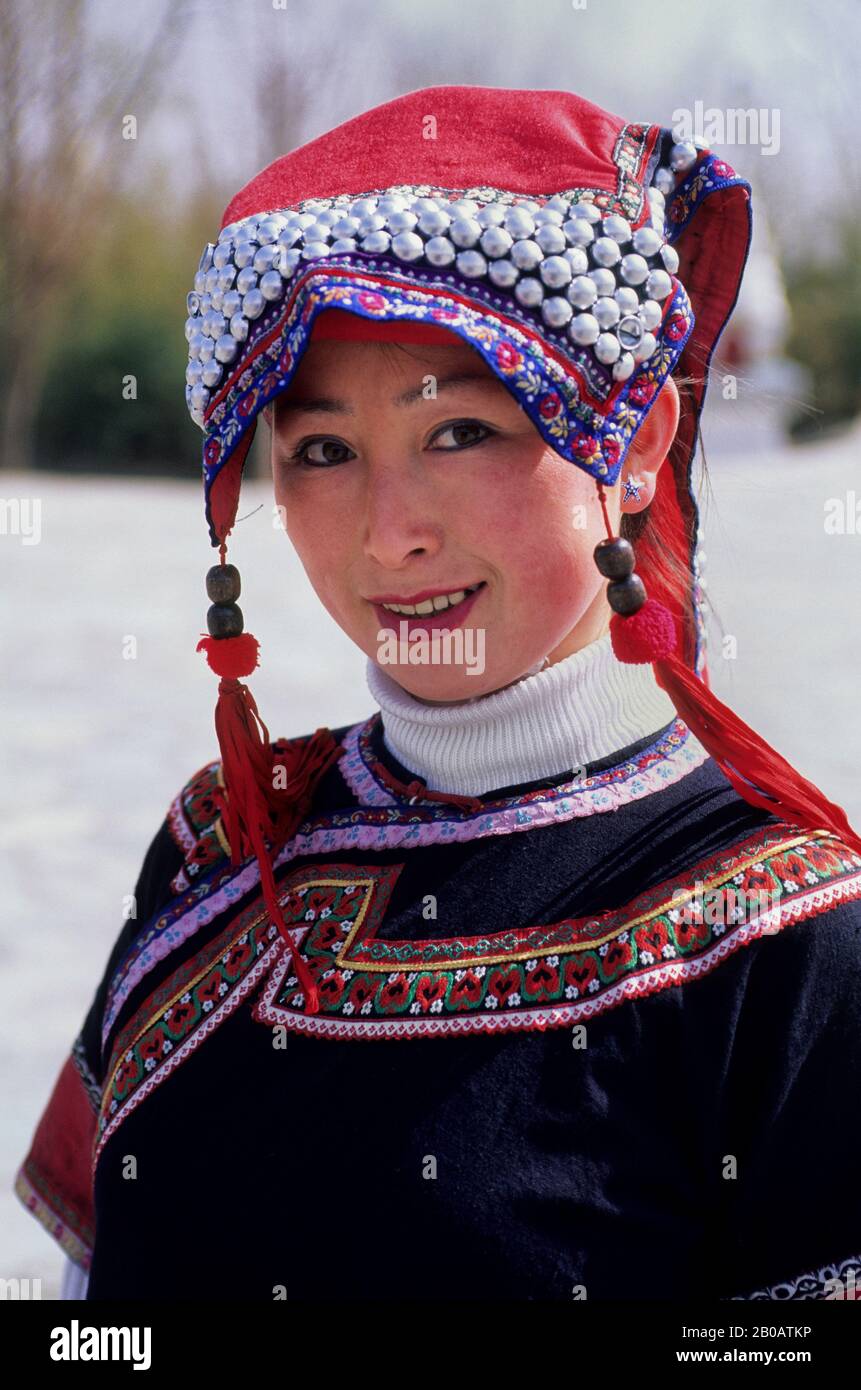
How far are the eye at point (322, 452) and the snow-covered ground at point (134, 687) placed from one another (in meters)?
0.46

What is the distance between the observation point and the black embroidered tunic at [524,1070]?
1284 mm

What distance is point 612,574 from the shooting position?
135cm

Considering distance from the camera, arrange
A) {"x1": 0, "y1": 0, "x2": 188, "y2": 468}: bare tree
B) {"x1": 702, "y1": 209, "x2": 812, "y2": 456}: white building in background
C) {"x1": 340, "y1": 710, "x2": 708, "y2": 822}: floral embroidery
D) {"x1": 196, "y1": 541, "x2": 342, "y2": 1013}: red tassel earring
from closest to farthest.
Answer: {"x1": 340, "y1": 710, "x2": 708, "y2": 822}: floral embroidery < {"x1": 196, "y1": 541, "x2": 342, "y2": 1013}: red tassel earring < {"x1": 702, "y1": 209, "x2": 812, "y2": 456}: white building in background < {"x1": 0, "y1": 0, "x2": 188, "y2": 468}: bare tree

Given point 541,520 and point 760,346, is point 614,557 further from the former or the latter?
point 760,346

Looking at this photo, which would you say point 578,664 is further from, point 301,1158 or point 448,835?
point 301,1158

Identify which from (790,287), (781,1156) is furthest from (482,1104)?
(790,287)

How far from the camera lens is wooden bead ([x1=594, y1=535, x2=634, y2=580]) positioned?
1345 mm

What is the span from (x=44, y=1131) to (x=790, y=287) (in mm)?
27434

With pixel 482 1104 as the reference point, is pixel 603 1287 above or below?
below

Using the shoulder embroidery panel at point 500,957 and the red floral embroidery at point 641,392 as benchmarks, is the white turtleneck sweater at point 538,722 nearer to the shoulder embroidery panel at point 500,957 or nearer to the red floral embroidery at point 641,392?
the shoulder embroidery panel at point 500,957

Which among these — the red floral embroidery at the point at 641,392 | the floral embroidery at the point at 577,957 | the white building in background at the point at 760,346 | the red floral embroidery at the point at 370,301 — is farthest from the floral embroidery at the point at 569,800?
the white building in background at the point at 760,346

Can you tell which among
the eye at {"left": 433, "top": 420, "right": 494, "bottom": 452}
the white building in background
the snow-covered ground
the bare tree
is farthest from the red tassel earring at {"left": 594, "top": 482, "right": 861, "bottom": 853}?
the bare tree

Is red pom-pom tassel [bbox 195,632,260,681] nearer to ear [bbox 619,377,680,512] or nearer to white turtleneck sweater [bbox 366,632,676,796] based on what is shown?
white turtleneck sweater [bbox 366,632,676,796]

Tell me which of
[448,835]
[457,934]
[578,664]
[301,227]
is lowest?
[457,934]
